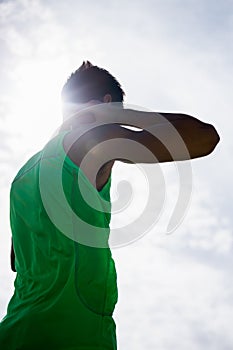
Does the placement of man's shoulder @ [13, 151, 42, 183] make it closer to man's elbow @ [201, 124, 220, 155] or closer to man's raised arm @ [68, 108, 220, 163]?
man's raised arm @ [68, 108, 220, 163]

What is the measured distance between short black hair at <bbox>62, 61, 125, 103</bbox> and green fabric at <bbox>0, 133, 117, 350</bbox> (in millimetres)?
629

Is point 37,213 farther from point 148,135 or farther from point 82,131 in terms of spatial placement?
point 148,135

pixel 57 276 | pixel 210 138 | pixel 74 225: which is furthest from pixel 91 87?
pixel 57 276

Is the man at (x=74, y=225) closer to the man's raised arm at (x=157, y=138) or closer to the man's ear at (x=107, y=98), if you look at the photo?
the man's raised arm at (x=157, y=138)

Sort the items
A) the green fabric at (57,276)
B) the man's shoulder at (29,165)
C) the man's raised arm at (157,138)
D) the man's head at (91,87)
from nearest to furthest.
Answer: the green fabric at (57,276)
the man's raised arm at (157,138)
the man's shoulder at (29,165)
the man's head at (91,87)

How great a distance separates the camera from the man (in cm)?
252

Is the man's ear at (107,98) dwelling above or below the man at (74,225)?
above

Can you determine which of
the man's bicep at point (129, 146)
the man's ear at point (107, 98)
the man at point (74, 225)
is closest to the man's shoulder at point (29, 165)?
the man at point (74, 225)

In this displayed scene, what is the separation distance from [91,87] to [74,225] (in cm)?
118

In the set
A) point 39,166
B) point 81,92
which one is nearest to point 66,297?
point 39,166

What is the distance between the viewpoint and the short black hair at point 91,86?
340 centimetres

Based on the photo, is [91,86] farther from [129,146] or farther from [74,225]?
[74,225]

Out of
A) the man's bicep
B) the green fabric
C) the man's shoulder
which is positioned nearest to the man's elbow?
the man's bicep

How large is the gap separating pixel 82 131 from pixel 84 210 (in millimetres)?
543
